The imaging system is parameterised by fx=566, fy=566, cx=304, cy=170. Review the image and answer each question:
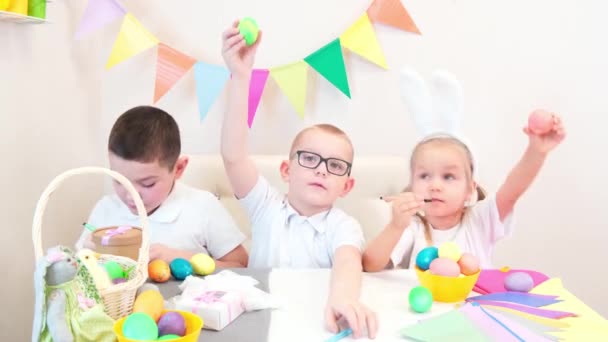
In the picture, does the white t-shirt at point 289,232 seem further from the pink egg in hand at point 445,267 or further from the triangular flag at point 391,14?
the triangular flag at point 391,14

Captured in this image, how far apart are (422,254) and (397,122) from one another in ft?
3.03

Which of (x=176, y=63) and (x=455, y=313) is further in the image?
(x=176, y=63)

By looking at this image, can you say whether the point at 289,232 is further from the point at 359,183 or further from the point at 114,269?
the point at 114,269

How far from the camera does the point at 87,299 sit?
81 centimetres

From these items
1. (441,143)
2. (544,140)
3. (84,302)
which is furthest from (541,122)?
(84,302)

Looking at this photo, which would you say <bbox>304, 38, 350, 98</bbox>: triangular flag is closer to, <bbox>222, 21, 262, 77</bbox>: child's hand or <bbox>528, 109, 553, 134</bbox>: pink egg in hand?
<bbox>222, 21, 262, 77</bbox>: child's hand

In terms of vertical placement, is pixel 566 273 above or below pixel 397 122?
A: below

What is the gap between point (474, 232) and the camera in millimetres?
1434

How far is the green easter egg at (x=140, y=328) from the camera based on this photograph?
75 centimetres

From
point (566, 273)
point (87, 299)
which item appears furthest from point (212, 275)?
point (566, 273)

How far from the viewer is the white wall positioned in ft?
6.15

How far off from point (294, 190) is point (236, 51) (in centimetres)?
35

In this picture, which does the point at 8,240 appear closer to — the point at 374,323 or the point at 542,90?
the point at 374,323

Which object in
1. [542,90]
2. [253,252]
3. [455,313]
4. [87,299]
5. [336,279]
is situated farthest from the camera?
[542,90]
